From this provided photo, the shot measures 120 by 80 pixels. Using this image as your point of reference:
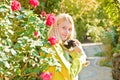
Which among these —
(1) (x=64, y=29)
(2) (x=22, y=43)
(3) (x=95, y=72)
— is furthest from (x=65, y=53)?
(3) (x=95, y=72)

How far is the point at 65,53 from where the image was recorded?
2.88 meters

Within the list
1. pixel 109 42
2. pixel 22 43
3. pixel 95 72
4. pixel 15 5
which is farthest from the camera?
pixel 109 42

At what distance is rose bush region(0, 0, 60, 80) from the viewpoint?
A: 2625mm

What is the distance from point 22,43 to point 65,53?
43cm

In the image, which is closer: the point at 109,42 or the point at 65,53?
the point at 65,53

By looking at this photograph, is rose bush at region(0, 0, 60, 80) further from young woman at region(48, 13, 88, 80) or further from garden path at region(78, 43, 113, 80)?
garden path at region(78, 43, 113, 80)

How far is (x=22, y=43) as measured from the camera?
2645 millimetres

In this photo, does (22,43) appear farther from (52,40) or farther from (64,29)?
(64,29)

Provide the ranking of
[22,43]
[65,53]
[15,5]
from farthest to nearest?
[65,53] < [15,5] < [22,43]

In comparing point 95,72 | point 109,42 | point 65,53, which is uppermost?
point 65,53

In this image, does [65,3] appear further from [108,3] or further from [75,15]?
[108,3]

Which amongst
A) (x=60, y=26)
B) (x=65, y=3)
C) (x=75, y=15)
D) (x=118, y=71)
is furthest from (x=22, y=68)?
(x=75, y=15)

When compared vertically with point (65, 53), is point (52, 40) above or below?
above

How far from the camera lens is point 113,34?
9.22 meters
